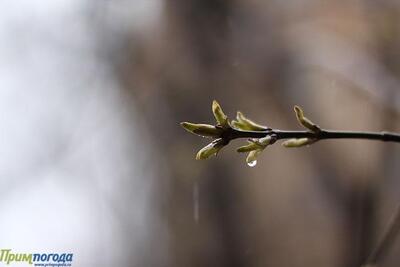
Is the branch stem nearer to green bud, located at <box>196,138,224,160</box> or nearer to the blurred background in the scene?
green bud, located at <box>196,138,224,160</box>

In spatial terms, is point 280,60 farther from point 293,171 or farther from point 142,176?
point 142,176

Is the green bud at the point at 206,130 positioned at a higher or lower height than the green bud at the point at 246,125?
lower

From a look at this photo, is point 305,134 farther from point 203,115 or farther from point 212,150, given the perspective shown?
point 203,115

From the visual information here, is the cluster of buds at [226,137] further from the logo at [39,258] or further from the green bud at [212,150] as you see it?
the logo at [39,258]

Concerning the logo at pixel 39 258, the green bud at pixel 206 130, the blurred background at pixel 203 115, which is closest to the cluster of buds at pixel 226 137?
the green bud at pixel 206 130

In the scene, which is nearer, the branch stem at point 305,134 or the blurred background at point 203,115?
the branch stem at point 305,134

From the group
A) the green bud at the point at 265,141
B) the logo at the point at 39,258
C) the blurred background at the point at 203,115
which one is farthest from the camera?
the blurred background at the point at 203,115

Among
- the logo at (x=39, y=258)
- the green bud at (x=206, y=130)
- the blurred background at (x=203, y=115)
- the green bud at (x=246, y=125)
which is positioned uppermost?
the blurred background at (x=203, y=115)

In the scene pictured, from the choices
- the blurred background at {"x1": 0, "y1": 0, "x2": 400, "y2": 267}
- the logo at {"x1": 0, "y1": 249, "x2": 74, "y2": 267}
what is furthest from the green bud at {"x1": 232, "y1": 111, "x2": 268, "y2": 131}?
the blurred background at {"x1": 0, "y1": 0, "x2": 400, "y2": 267}
